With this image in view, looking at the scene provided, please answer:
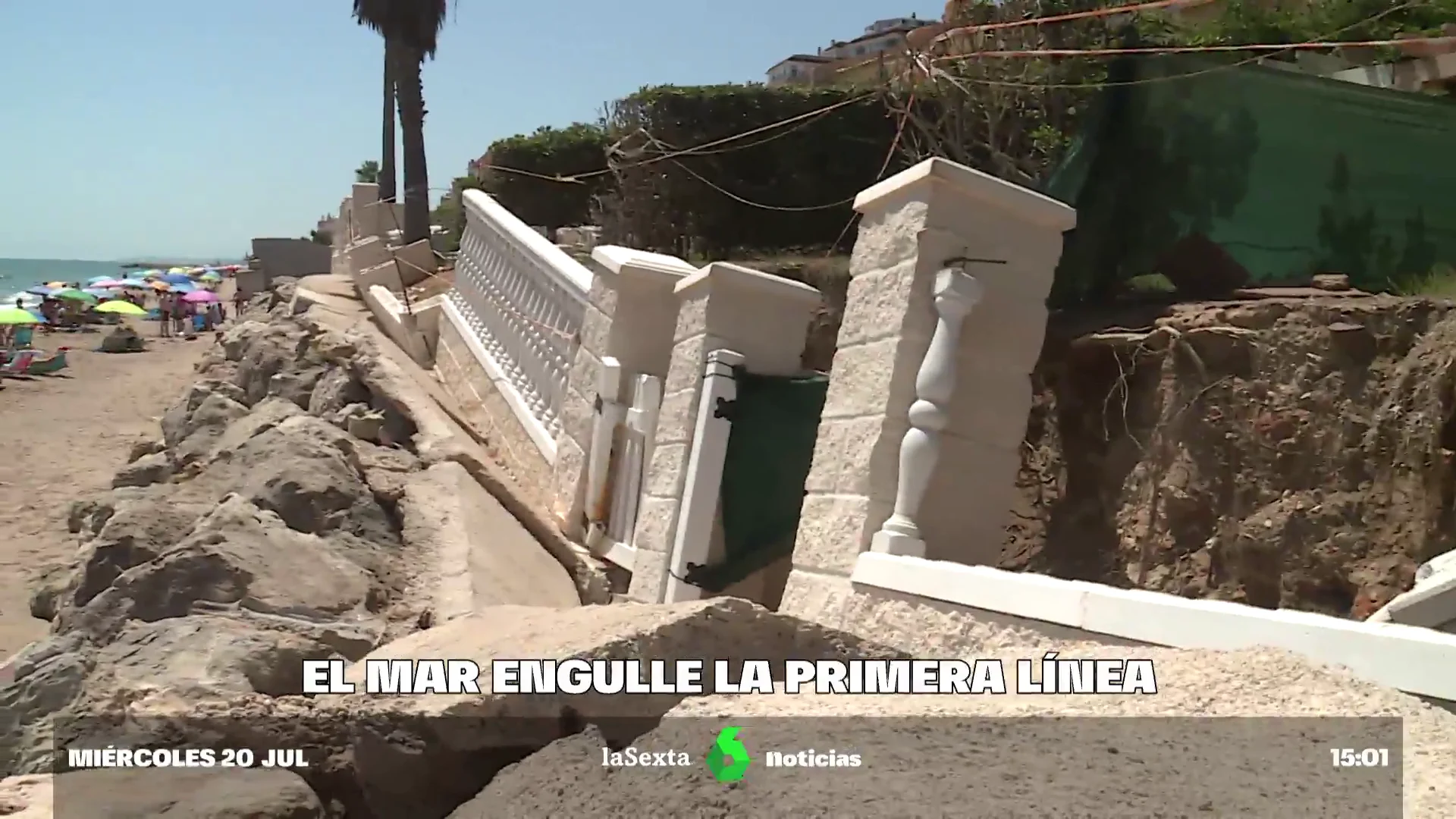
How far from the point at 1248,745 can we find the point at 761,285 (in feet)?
11.8

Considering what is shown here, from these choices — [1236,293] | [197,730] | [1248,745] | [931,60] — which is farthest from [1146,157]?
[197,730]

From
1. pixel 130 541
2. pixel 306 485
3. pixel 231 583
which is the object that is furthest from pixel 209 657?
pixel 306 485

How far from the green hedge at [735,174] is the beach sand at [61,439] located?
6.20m

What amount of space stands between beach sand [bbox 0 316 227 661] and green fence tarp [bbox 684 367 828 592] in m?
4.54

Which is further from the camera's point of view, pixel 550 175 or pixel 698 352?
pixel 550 175

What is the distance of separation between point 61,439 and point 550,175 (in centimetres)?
852

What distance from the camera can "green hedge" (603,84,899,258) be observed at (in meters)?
11.5

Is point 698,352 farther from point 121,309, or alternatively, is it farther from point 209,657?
point 121,309

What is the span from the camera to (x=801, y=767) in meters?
2.25

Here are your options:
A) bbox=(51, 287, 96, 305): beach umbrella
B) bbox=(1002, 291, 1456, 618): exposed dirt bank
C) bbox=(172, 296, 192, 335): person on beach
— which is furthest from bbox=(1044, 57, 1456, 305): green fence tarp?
bbox=(51, 287, 96, 305): beach umbrella

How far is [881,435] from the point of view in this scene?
4078mm

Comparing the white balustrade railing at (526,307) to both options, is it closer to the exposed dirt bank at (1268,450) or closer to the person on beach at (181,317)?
the exposed dirt bank at (1268,450)

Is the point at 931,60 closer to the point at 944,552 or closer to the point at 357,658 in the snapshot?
the point at 944,552

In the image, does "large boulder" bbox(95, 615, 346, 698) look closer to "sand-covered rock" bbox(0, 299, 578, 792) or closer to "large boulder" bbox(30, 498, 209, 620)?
"sand-covered rock" bbox(0, 299, 578, 792)
